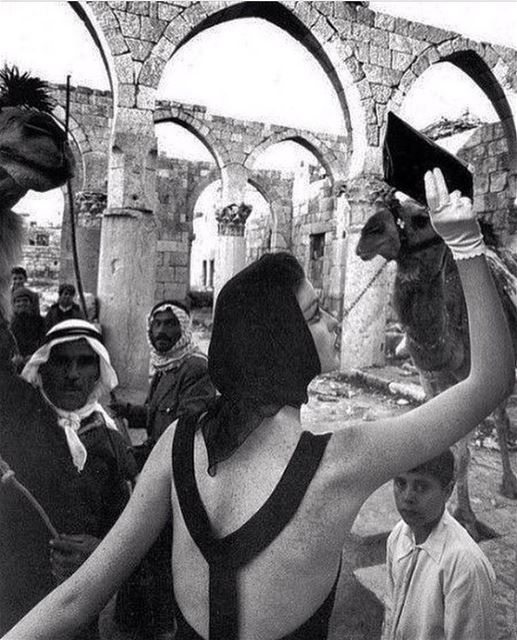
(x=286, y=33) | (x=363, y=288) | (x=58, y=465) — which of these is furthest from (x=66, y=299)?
(x=286, y=33)

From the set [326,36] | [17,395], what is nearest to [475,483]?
[17,395]

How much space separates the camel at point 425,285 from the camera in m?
1.88

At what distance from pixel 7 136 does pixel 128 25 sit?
470 centimetres

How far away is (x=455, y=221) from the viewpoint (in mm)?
1027

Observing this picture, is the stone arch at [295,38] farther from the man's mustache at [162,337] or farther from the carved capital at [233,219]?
the man's mustache at [162,337]

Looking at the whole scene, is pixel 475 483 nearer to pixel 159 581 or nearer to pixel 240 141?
pixel 159 581

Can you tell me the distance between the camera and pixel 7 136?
1.53m

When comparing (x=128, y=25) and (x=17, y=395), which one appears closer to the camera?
(x=17, y=395)

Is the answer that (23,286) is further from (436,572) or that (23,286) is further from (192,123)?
(192,123)

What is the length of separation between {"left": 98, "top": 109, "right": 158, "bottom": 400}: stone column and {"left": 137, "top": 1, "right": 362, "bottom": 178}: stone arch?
68 cm

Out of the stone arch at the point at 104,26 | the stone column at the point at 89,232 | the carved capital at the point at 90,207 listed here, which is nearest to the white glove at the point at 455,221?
the stone arch at the point at 104,26

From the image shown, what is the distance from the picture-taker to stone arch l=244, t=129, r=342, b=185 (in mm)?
12384

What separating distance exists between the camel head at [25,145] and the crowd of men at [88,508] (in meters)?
0.32

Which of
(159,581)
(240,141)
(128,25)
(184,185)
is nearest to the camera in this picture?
(159,581)
